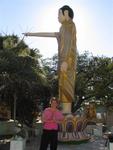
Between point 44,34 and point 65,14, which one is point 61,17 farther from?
point 44,34

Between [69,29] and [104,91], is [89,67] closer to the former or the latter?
[104,91]

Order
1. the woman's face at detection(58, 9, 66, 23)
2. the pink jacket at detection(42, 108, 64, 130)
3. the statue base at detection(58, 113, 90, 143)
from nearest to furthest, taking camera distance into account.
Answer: the pink jacket at detection(42, 108, 64, 130)
the statue base at detection(58, 113, 90, 143)
the woman's face at detection(58, 9, 66, 23)

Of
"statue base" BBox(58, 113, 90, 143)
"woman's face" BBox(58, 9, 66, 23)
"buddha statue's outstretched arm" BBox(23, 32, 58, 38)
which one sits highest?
"woman's face" BBox(58, 9, 66, 23)

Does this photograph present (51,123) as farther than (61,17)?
No

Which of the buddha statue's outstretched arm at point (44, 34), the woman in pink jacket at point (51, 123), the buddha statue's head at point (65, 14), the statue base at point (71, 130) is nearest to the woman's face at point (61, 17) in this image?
the buddha statue's head at point (65, 14)

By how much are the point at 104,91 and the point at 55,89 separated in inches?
334

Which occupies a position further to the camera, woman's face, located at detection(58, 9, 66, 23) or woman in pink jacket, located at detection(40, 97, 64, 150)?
woman's face, located at detection(58, 9, 66, 23)

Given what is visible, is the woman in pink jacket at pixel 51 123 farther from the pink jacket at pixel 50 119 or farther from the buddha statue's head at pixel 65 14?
the buddha statue's head at pixel 65 14

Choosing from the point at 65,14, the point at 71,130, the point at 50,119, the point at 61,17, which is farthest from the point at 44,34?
the point at 50,119

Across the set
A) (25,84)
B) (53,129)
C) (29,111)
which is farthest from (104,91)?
(53,129)

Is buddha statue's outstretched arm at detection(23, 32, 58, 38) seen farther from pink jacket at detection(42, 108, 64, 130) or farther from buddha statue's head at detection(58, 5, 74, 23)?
pink jacket at detection(42, 108, 64, 130)

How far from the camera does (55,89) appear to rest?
20.3 metres

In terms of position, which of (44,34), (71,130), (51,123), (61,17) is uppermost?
(61,17)

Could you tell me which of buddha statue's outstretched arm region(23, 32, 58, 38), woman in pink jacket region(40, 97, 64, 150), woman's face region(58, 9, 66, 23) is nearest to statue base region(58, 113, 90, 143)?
buddha statue's outstretched arm region(23, 32, 58, 38)
